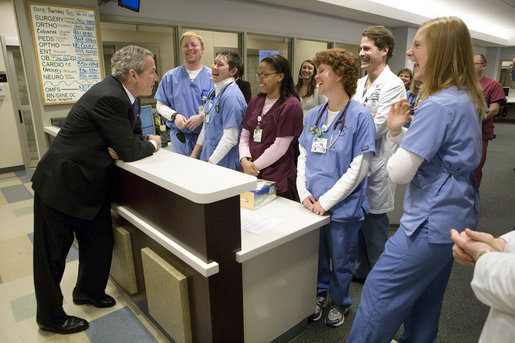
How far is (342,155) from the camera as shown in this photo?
1.54 m

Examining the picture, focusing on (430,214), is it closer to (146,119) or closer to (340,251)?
(340,251)

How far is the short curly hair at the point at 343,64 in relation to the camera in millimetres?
1538

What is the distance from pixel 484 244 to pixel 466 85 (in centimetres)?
55

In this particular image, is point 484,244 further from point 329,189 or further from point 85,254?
point 85,254

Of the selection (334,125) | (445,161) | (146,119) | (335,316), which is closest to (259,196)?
(334,125)

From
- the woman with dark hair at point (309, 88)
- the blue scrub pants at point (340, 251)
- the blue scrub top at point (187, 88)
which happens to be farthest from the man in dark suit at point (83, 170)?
the woman with dark hair at point (309, 88)

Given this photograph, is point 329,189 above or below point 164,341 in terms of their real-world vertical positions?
above

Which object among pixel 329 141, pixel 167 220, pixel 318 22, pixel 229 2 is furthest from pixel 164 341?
pixel 318 22

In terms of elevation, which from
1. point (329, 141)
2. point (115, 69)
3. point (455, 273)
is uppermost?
point (115, 69)

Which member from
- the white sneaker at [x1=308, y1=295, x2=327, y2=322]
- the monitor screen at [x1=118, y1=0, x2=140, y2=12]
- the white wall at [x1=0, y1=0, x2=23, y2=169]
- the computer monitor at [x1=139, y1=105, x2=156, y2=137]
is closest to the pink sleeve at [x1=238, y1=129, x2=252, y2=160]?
the white sneaker at [x1=308, y1=295, x2=327, y2=322]

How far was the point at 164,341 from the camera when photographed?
1722mm

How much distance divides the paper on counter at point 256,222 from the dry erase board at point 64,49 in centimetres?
269

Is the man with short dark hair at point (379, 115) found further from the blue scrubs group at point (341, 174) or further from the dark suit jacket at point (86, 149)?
the dark suit jacket at point (86, 149)

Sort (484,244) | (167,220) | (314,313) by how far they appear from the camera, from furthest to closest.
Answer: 1. (314,313)
2. (167,220)
3. (484,244)
